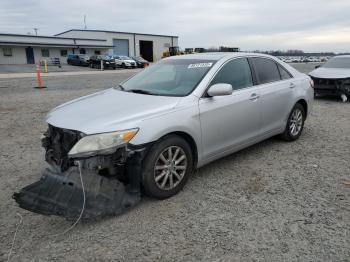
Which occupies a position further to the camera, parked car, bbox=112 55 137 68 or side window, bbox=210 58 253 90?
parked car, bbox=112 55 137 68

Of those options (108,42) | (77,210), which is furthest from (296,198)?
(108,42)

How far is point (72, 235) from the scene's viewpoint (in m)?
3.22

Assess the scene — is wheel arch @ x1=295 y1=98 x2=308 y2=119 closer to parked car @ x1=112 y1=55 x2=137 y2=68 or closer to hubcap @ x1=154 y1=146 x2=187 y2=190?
hubcap @ x1=154 y1=146 x2=187 y2=190

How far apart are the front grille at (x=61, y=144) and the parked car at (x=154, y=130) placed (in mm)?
11

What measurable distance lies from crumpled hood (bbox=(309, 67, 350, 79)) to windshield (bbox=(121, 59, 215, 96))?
7.74 m

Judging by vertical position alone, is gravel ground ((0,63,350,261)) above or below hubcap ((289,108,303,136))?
below

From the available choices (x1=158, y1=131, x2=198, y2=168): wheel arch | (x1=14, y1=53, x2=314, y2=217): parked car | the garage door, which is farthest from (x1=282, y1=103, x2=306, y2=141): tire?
the garage door

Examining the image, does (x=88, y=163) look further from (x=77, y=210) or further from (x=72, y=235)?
(x=72, y=235)

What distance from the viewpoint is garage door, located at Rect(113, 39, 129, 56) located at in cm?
6362

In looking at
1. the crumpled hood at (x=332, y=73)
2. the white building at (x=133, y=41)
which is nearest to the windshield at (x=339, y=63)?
the crumpled hood at (x=332, y=73)

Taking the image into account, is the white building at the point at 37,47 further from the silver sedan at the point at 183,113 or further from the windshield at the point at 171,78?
the silver sedan at the point at 183,113

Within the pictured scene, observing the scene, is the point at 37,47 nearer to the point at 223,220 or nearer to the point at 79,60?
the point at 79,60

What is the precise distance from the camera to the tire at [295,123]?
5900 millimetres

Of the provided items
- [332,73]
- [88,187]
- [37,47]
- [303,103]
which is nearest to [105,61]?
[37,47]
